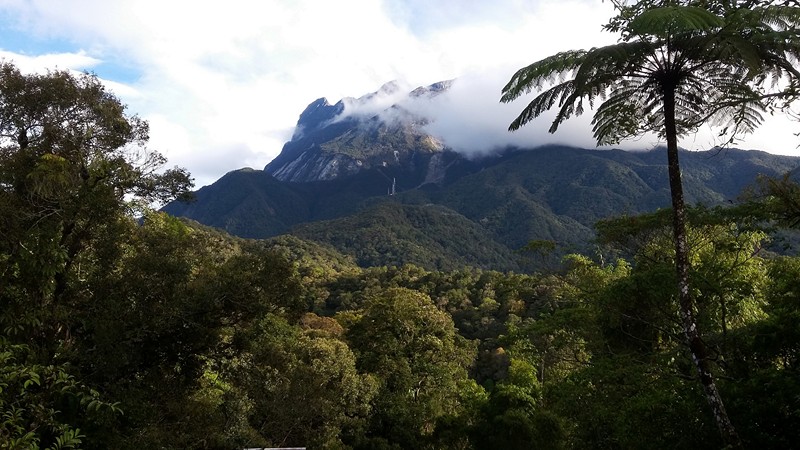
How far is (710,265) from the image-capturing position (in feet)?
32.1

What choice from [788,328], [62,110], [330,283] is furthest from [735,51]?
[330,283]

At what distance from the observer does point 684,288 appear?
259 inches

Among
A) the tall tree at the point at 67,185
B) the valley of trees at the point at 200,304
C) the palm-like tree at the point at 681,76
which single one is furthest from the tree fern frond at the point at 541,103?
the tall tree at the point at 67,185

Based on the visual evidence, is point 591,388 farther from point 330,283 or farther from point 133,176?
point 330,283

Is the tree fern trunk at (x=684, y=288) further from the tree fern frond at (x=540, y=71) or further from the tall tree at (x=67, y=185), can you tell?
the tall tree at (x=67, y=185)

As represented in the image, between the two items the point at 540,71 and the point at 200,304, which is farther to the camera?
the point at 200,304

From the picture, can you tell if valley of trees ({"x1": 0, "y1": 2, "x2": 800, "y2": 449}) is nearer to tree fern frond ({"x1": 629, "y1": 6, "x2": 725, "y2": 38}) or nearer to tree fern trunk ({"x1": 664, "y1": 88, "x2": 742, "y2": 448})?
tree fern trunk ({"x1": 664, "y1": 88, "x2": 742, "y2": 448})

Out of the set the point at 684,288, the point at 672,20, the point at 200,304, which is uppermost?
the point at 672,20

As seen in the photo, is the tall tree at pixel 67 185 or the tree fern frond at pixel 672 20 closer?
the tree fern frond at pixel 672 20

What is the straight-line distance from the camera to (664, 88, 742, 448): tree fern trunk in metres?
6.14

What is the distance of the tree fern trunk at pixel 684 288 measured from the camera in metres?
6.14

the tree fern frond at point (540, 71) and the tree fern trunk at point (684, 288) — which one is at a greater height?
the tree fern frond at point (540, 71)

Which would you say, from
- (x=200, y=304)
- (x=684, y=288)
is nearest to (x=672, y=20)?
A: (x=684, y=288)

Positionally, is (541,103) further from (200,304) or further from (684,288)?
(200,304)
